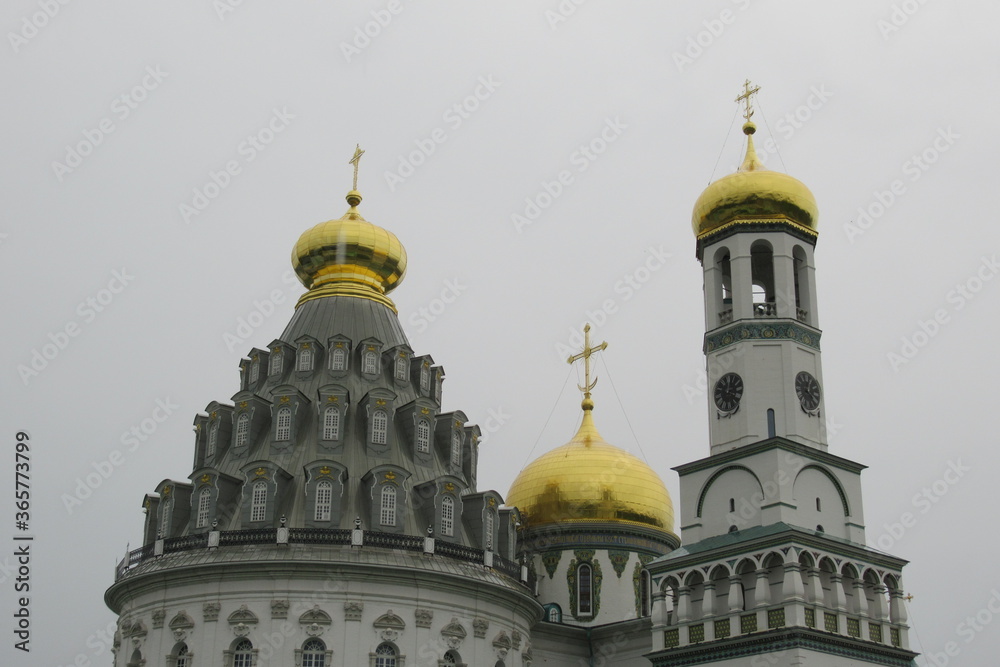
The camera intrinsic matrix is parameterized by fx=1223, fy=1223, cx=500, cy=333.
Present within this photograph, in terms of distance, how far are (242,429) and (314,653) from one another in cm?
746

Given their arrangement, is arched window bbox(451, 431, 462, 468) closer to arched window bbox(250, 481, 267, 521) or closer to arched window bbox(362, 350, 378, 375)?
arched window bbox(362, 350, 378, 375)

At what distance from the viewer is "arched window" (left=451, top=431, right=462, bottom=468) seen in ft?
119

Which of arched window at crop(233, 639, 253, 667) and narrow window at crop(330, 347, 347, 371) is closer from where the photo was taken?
arched window at crop(233, 639, 253, 667)

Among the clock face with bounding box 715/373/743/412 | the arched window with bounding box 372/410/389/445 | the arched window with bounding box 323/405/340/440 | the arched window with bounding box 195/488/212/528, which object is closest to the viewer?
the clock face with bounding box 715/373/743/412

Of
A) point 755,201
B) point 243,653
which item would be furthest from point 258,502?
point 755,201

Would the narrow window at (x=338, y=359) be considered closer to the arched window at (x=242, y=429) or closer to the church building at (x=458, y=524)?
the church building at (x=458, y=524)

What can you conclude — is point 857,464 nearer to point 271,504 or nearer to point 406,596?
point 406,596

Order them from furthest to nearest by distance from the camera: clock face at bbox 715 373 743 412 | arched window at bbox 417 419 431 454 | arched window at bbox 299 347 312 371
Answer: arched window at bbox 299 347 312 371, arched window at bbox 417 419 431 454, clock face at bbox 715 373 743 412

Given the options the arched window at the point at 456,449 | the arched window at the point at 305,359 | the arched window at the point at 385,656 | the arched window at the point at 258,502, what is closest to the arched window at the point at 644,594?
the arched window at the point at 456,449

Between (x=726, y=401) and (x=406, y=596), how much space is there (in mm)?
9760

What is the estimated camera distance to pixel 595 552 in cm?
4084

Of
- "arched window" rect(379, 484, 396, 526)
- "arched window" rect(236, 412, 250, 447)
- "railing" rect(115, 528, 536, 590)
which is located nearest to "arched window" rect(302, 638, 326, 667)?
"railing" rect(115, 528, 536, 590)

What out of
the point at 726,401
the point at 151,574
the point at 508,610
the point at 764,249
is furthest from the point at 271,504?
the point at 764,249

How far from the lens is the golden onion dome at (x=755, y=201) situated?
33.5m
